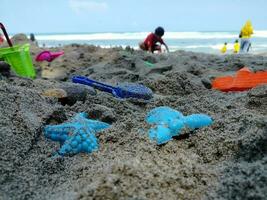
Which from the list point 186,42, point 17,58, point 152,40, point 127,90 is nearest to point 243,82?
point 127,90

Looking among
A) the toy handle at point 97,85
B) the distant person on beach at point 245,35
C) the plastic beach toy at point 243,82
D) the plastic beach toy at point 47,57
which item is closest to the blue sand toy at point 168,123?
the toy handle at point 97,85

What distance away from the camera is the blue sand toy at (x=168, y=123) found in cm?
195

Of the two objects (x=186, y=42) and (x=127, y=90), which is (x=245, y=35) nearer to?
(x=127, y=90)

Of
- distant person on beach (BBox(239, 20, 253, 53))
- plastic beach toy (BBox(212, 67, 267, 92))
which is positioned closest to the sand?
plastic beach toy (BBox(212, 67, 267, 92))

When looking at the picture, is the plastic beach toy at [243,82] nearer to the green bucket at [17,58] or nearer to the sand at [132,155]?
the sand at [132,155]

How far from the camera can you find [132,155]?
176 centimetres

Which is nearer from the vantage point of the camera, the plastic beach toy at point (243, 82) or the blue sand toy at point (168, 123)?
the blue sand toy at point (168, 123)

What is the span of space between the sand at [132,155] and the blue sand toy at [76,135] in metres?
0.04

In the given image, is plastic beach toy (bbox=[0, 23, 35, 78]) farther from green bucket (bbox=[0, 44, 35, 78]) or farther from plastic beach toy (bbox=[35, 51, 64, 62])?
plastic beach toy (bbox=[35, 51, 64, 62])

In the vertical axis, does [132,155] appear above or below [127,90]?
above

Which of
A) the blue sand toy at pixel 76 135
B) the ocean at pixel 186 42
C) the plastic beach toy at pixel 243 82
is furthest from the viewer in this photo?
the ocean at pixel 186 42

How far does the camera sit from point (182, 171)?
1.57m

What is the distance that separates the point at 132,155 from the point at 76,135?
0.35 metres

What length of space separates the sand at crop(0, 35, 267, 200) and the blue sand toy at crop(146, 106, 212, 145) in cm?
4
